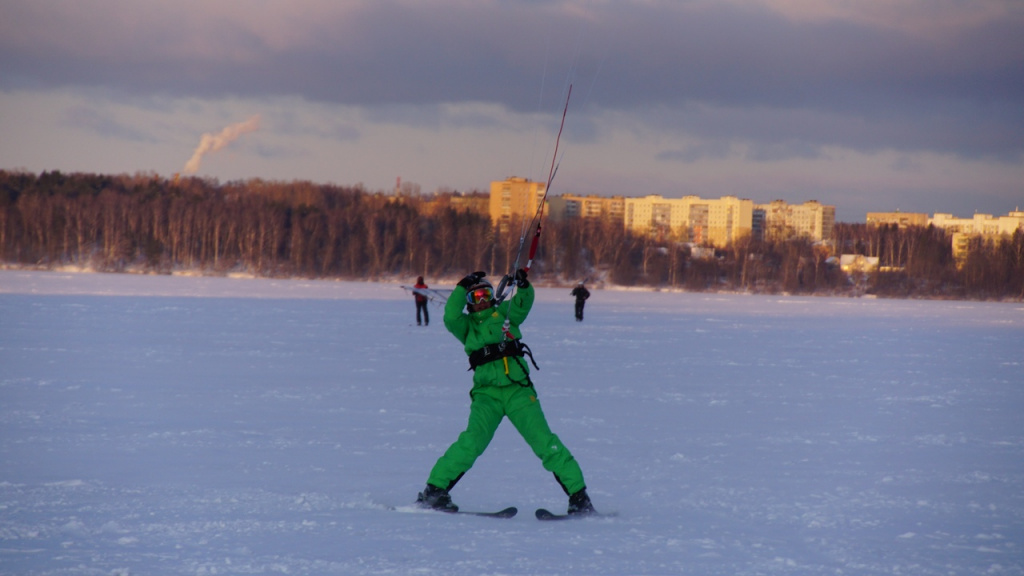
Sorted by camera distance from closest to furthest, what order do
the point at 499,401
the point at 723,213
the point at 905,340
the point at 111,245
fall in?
the point at 499,401, the point at 905,340, the point at 111,245, the point at 723,213

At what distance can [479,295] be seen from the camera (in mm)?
4754

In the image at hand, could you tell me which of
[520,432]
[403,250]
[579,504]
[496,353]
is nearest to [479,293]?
[496,353]

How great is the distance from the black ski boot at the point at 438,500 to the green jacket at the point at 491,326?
0.55m

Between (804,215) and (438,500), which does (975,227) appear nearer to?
(804,215)

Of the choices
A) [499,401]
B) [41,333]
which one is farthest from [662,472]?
[41,333]

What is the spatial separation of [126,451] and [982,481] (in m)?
5.29

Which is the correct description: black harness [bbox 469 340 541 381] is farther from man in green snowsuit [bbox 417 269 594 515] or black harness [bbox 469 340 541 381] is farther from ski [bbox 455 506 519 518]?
ski [bbox 455 506 519 518]

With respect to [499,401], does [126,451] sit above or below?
below

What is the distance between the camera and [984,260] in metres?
74.4

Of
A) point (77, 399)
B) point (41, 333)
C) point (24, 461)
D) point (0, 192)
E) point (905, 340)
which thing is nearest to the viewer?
point (24, 461)

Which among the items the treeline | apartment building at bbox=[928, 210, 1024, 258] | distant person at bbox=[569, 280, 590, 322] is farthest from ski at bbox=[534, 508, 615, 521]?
apartment building at bbox=[928, 210, 1024, 258]

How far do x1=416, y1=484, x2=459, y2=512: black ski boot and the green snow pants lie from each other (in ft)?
0.10

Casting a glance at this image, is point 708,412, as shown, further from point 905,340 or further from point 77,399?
point 905,340

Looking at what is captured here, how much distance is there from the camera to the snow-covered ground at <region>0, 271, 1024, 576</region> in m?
4.06
